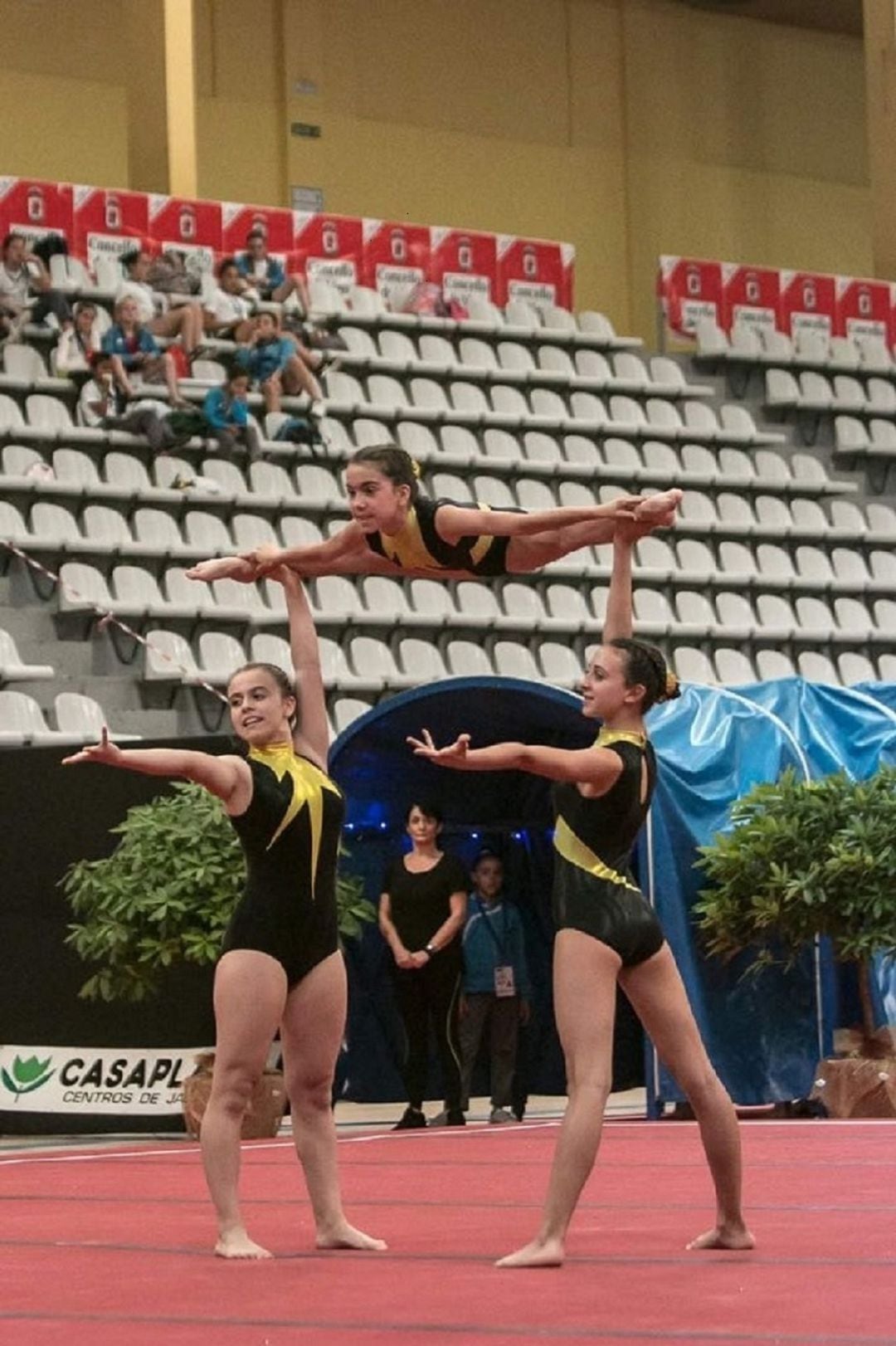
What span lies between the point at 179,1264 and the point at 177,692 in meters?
10.2

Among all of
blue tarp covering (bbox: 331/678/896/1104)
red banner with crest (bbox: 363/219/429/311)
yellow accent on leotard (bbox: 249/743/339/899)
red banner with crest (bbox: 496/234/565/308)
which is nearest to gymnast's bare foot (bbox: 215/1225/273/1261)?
yellow accent on leotard (bbox: 249/743/339/899)

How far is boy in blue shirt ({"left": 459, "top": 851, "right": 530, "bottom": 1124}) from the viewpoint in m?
13.9

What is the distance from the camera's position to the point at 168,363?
60.0 ft

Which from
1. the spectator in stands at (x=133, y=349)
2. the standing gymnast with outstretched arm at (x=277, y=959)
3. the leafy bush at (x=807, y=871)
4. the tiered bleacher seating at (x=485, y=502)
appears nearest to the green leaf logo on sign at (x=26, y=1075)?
the tiered bleacher seating at (x=485, y=502)

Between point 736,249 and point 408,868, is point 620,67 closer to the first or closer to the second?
point 736,249

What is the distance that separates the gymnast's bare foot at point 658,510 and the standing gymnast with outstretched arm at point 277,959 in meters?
1.09

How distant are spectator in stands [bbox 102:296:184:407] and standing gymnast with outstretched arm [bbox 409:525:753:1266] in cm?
1201

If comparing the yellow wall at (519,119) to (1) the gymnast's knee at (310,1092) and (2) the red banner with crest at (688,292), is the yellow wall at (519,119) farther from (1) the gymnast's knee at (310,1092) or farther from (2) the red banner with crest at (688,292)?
(1) the gymnast's knee at (310,1092)

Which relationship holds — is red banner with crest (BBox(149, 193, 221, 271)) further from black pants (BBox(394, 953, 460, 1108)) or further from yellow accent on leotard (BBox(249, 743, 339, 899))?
yellow accent on leotard (BBox(249, 743, 339, 899))

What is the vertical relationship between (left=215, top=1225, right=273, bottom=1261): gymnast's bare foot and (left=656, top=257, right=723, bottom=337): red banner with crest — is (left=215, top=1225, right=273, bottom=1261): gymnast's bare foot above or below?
below

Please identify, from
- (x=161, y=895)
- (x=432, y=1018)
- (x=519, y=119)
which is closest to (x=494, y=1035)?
(x=432, y=1018)

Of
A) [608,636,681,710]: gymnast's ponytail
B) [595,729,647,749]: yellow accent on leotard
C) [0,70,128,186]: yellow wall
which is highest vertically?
[0,70,128,186]: yellow wall

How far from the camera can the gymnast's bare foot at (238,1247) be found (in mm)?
6609

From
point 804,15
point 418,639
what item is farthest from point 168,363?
point 804,15
